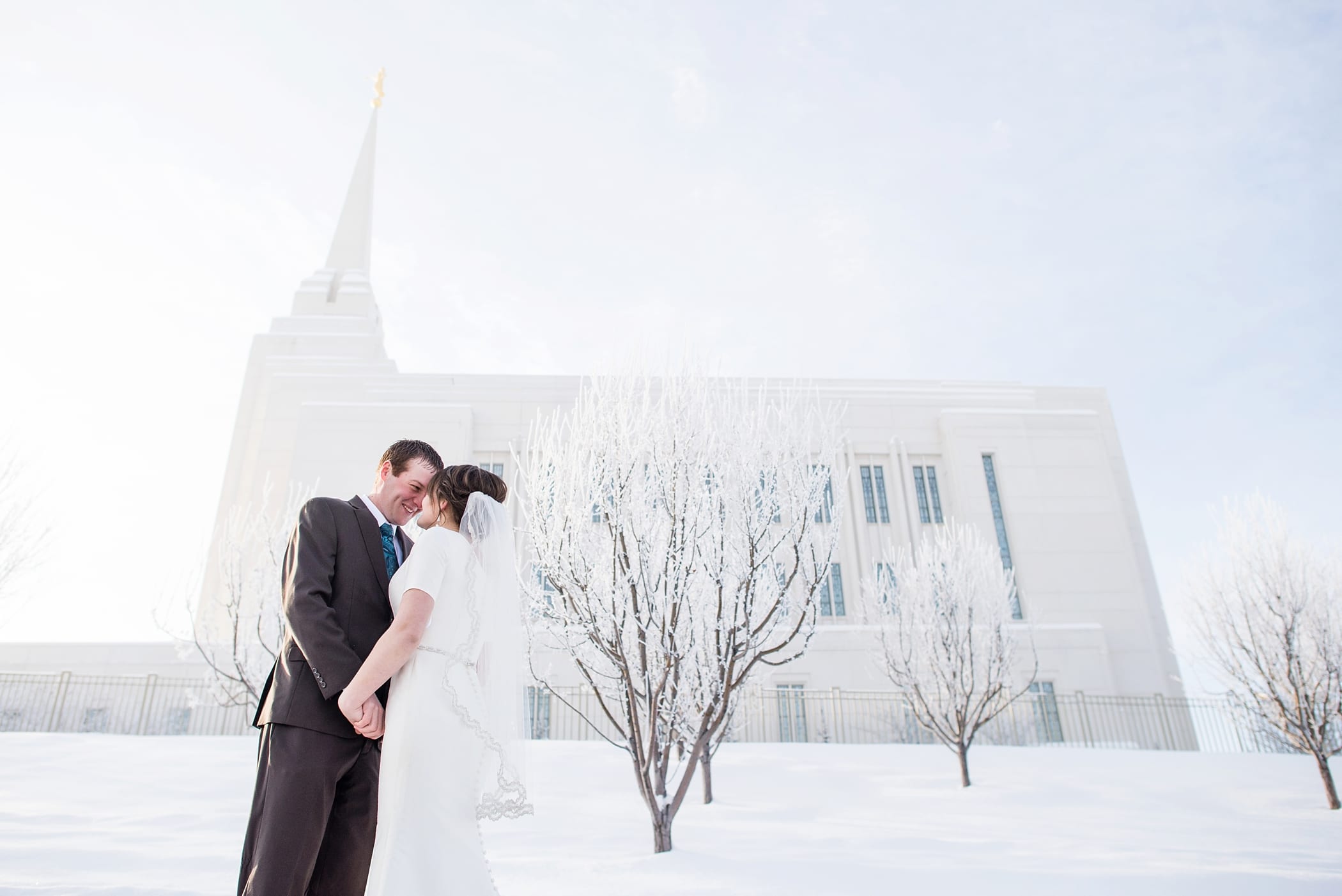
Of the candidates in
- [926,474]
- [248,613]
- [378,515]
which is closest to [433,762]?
[378,515]

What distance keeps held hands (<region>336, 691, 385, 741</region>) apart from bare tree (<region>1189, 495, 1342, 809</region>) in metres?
13.8

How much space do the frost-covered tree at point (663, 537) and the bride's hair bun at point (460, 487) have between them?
398cm

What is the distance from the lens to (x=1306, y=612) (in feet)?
38.1

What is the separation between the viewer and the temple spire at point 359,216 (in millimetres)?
→ 38062

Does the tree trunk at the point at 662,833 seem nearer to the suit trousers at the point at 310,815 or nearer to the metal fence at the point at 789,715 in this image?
the suit trousers at the point at 310,815

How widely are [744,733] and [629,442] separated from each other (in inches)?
600

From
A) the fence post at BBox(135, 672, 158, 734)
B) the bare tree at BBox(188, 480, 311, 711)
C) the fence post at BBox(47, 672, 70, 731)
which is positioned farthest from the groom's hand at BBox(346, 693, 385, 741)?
the fence post at BBox(47, 672, 70, 731)

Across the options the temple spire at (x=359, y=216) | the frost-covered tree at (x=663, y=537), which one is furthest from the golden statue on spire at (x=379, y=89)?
the frost-covered tree at (x=663, y=537)

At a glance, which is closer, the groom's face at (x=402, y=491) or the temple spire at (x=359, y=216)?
the groom's face at (x=402, y=491)

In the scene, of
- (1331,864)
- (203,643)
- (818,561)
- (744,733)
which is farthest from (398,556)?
(203,643)

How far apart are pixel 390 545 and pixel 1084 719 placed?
22.5 metres

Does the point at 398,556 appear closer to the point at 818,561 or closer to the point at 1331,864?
the point at 818,561

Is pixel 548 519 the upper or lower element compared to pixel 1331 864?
upper

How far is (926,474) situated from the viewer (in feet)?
86.8
